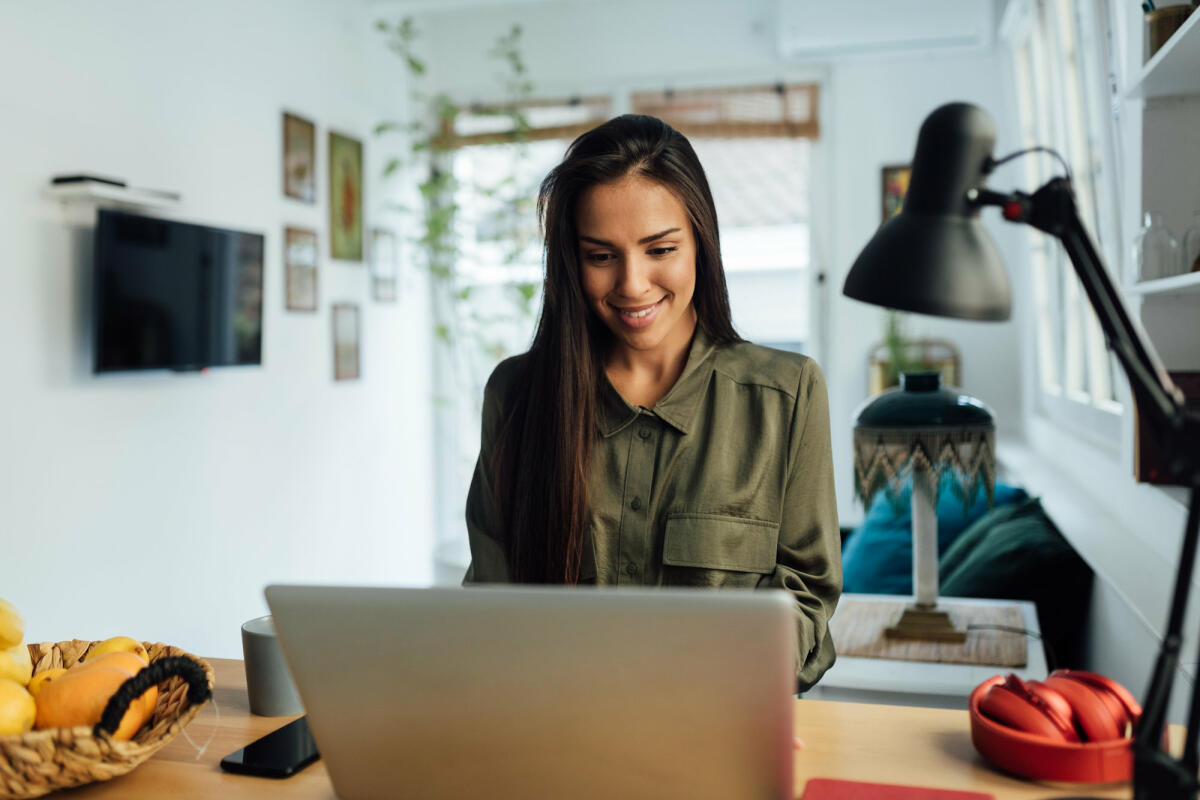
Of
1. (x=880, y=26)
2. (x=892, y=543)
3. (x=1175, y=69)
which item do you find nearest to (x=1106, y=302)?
(x=1175, y=69)

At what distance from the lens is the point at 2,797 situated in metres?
0.93

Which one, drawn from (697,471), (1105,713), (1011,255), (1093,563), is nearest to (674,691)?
(1105,713)

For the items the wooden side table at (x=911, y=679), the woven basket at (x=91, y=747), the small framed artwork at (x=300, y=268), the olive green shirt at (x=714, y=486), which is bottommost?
the wooden side table at (x=911, y=679)

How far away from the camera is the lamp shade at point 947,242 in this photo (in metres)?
0.77

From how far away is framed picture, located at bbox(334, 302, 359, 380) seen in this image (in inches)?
178

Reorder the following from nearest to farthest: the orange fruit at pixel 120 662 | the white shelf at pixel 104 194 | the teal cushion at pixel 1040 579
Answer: the orange fruit at pixel 120 662 → the teal cushion at pixel 1040 579 → the white shelf at pixel 104 194

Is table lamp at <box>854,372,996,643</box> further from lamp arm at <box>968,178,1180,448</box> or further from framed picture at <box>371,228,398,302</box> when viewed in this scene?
framed picture at <box>371,228,398,302</box>

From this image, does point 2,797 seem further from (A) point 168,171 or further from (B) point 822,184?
(B) point 822,184

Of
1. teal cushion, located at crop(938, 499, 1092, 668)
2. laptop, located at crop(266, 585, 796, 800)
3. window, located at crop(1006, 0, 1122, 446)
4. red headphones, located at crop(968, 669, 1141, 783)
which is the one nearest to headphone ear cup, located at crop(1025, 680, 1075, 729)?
red headphones, located at crop(968, 669, 1141, 783)

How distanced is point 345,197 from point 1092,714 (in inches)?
164

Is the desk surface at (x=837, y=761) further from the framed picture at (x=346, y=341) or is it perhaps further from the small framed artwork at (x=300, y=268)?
the framed picture at (x=346, y=341)

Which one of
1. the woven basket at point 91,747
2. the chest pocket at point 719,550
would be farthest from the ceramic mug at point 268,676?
the chest pocket at point 719,550

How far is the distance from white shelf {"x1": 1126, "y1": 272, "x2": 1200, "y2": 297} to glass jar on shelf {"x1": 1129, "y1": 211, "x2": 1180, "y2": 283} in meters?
0.02

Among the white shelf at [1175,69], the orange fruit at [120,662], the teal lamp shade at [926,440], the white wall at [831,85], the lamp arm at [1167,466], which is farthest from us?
the white wall at [831,85]
